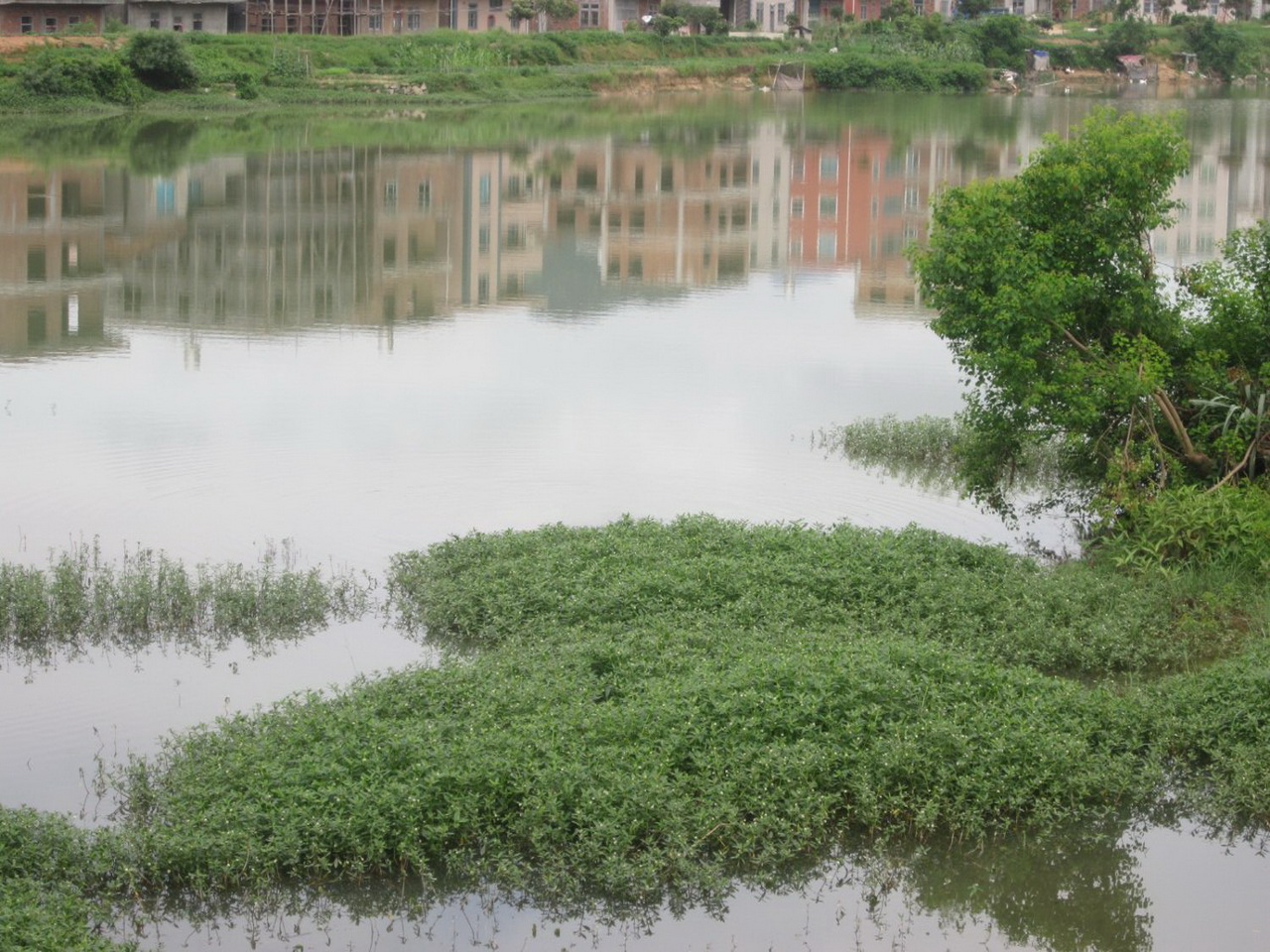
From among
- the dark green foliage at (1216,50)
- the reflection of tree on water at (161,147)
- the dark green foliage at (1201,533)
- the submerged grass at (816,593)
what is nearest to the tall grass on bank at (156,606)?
the submerged grass at (816,593)

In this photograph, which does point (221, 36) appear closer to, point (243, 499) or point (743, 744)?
point (243, 499)

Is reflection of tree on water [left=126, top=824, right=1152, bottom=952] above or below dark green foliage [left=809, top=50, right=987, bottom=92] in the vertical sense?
below

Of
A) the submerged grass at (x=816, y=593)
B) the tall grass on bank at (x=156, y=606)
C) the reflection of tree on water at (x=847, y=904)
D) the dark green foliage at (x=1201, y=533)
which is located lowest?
the reflection of tree on water at (x=847, y=904)

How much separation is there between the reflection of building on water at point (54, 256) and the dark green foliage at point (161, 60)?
1365cm

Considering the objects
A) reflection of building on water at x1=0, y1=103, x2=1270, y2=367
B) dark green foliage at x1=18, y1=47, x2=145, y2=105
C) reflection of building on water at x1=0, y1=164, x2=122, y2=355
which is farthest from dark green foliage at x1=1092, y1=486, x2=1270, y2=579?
dark green foliage at x1=18, y1=47, x2=145, y2=105

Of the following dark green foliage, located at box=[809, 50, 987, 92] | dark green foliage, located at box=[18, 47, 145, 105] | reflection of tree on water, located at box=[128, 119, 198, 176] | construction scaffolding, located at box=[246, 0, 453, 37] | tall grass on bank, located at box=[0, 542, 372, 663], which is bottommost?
tall grass on bank, located at box=[0, 542, 372, 663]

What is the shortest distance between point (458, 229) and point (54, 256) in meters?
6.47

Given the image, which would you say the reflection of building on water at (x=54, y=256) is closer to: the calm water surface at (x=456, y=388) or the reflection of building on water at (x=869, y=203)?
the calm water surface at (x=456, y=388)

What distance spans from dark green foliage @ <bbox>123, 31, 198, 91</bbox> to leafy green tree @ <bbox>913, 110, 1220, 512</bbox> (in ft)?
125

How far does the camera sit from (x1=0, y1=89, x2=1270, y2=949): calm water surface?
7578 mm

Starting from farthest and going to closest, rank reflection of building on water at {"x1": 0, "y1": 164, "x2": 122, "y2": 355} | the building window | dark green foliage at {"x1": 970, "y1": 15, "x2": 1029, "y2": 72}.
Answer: dark green foliage at {"x1": 970, "y1": 15, "x2": 1029, "y2": 72} → the building window → reflection of building on water at {"x1": 0, "y1": 164, "x2": 122, "y2": 355}

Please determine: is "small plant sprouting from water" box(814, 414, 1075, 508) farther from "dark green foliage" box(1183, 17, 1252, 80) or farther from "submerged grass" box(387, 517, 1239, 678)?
"dark green foliage" box(1183, 17, 1252, 80)

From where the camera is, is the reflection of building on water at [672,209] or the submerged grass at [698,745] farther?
the reflection of building on water at [672,209]

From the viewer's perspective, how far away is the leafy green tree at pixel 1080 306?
11094mm
